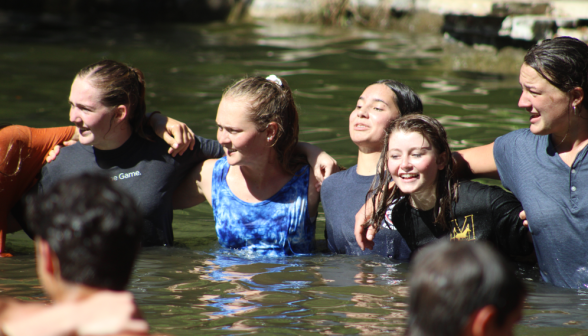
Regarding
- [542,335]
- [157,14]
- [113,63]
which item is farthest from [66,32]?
[542,335]

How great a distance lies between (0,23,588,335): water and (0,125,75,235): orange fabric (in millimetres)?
466

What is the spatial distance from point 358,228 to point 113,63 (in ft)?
7.01

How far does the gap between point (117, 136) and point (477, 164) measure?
2.57 metres

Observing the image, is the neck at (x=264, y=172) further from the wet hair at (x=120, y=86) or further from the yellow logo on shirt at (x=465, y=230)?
the yellow logo on shirt at (x=465, y=230)

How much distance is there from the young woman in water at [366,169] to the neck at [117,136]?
1523 millimetres

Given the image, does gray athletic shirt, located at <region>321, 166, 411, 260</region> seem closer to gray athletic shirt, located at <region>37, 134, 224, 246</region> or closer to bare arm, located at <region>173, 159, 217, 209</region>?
bare arm, located at <region>173, 159, 217, 209</region>

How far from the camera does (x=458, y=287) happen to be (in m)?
1.71

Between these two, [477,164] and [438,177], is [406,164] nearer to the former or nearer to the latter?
[438,177]

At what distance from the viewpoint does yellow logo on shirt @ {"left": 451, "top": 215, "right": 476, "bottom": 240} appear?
12.8ft

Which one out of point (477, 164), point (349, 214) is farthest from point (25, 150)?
point (477, 164)

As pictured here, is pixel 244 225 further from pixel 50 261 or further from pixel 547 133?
pixel 50 261

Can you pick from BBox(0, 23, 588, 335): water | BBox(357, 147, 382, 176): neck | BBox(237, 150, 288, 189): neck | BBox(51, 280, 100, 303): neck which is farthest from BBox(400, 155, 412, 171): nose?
BBox(51, 280, 100, 303): neck

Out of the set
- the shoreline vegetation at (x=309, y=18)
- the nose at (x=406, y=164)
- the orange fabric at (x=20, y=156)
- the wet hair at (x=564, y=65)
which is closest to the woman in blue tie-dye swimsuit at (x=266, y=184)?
the nose at (x=406, y=164)

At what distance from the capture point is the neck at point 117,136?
4.55 meters
